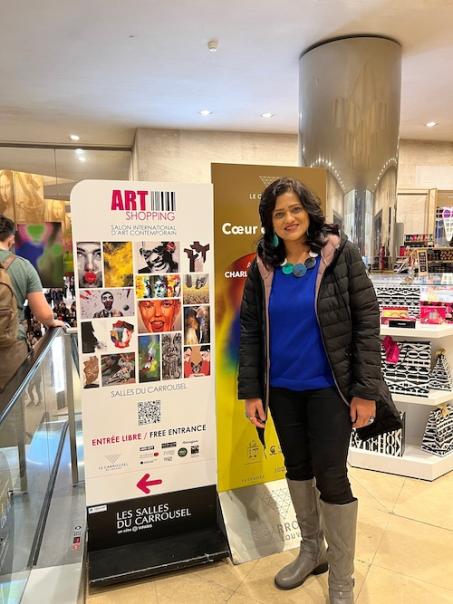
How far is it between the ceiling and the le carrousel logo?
1903 mm

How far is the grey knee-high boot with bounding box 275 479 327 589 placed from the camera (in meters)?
1.83

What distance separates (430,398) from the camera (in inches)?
107

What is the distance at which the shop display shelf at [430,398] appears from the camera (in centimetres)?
272

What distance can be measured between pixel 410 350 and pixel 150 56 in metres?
3.11

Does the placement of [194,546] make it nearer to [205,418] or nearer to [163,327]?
[205,418]

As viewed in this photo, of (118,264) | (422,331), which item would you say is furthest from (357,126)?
(118,264)

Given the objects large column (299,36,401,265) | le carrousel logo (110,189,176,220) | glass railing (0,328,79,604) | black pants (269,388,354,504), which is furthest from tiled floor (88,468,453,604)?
large column (299,36,401,265)

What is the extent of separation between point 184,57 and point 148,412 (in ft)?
10.4

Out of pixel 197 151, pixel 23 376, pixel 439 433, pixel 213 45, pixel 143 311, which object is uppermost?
pixel 213 45

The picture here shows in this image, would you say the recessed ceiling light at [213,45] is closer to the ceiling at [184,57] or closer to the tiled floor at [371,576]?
the ceiling at [184,57]

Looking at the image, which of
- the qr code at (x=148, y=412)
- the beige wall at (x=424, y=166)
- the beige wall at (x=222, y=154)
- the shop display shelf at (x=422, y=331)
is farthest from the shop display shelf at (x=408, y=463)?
the beige wall at (x=424, y=166)

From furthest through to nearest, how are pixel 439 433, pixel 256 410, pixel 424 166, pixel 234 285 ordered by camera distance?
pixel 424 166
pixel 439 433
pixel 234 285
pixel 256 410

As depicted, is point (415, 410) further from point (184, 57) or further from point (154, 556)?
point (184, 57)

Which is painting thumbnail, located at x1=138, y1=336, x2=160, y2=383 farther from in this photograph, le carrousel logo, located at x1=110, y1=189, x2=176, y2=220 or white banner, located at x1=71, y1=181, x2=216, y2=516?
le carrousel logo, located at x1=110, y1=189, x2=176, y2=220
